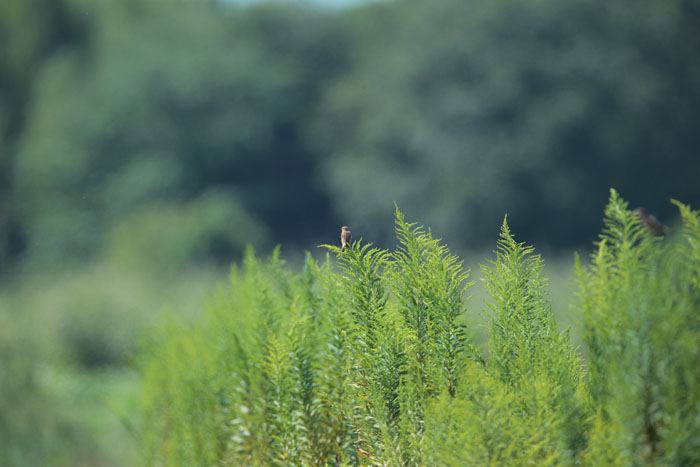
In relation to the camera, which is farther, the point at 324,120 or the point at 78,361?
the point at 324,120

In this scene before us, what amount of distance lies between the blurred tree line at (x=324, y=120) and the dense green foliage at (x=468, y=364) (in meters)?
17.8

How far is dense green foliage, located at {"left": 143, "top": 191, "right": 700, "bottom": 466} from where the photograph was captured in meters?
1.45

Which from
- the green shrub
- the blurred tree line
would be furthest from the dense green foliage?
the blurred tree line

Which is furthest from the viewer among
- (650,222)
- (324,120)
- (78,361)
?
(324,120)

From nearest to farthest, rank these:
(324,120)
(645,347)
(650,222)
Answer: (645,347), (650,222), (324,120)

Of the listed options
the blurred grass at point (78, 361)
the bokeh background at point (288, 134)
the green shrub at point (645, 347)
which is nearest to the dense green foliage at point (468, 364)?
the green shrub at point (645, 347)

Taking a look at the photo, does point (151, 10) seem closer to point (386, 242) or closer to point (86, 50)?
point (86, 50)

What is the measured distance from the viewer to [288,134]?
119 feet

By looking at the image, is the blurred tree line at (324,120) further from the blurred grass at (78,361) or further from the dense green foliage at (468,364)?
the dense green foliage at (468,364)

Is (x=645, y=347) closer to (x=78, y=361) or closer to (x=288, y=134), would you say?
(x=78, y=361)

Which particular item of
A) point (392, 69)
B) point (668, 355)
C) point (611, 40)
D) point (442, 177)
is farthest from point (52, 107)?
point (668, 355)

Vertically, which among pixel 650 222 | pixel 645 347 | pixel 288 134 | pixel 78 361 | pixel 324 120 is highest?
pixel 324 120

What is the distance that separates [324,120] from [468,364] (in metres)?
34.5

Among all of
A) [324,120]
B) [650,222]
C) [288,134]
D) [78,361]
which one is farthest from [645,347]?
[288,134]
